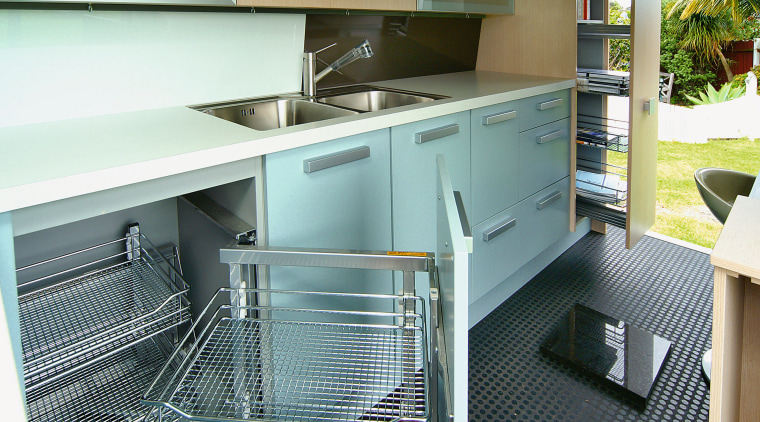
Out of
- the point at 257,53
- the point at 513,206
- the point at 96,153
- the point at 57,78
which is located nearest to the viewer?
the point at 96,153

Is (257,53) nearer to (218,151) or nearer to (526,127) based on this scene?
(218,151)

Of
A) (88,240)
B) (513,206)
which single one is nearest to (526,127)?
(513,206)

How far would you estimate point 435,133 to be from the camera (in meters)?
2.21

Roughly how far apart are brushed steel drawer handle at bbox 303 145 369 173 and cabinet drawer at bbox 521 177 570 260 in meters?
1.21

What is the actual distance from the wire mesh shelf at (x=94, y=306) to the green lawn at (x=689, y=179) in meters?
2.80

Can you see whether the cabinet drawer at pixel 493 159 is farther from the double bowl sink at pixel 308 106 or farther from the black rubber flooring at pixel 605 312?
the black rubber flooring at pixel 605 312

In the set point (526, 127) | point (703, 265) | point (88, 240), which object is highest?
point (526, 127)

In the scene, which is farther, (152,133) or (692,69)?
(692,69)

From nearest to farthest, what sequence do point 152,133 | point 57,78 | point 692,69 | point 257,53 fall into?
point 152,133, point 57,78, point 257,53, point 692,69

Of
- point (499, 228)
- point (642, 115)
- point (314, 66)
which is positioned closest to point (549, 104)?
point (642, 115)

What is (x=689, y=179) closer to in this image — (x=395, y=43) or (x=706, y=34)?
(x=706, y=34)

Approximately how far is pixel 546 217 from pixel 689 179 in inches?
72.6

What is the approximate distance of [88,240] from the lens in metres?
1.94

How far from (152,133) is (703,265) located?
2860mm
